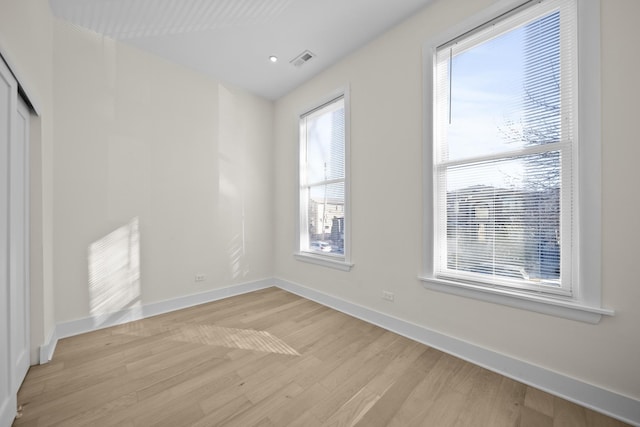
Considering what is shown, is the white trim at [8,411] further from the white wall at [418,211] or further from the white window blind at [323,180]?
the white window blind at [323,180]

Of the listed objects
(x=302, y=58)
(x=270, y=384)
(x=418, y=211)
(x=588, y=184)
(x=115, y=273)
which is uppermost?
(x=302, y=58)

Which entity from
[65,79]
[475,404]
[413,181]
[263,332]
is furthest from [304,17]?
[475,404]

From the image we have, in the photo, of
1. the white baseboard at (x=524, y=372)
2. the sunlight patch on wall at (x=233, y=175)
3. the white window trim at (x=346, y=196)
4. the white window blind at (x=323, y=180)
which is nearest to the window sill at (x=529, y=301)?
the white baseboard at (x=524, y=372)

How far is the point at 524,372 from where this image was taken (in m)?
1.75

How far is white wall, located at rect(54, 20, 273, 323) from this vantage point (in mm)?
2445

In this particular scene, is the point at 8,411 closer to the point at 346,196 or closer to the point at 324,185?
the point at 346,196

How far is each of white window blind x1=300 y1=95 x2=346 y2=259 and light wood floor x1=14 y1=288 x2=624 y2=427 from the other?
127 centimetres

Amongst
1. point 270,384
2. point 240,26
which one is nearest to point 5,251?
point 270,384

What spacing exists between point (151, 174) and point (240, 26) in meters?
1.91

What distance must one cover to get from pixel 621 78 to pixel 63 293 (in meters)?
4.61

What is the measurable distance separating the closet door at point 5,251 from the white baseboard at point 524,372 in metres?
2.61

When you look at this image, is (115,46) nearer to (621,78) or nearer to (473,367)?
(621,78)

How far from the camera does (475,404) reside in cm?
156

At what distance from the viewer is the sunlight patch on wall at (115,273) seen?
2.56m
